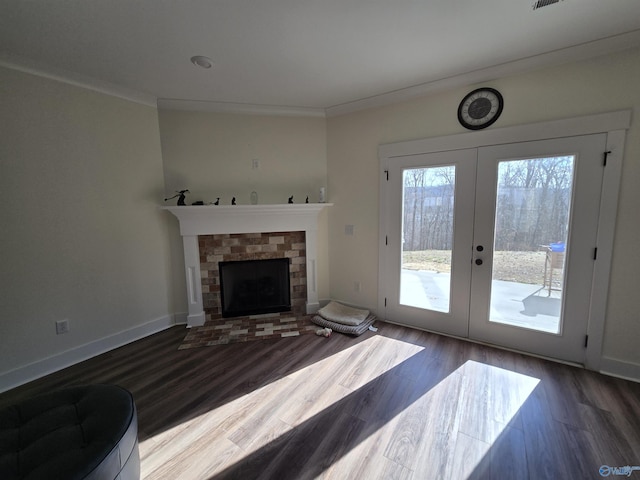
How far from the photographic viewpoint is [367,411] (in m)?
1.85

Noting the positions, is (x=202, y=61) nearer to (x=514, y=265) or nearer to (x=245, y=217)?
(x=245, y=217)

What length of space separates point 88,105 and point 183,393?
276 cm

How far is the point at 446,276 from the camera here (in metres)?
2.88

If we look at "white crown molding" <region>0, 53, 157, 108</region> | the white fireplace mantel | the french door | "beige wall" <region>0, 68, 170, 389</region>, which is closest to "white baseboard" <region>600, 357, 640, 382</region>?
the french door

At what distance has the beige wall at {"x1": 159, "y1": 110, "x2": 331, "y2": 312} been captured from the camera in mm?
3158

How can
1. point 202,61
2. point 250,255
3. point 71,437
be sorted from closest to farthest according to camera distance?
point 71,437, point 202,61, point 250,255

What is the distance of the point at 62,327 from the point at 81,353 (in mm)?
316

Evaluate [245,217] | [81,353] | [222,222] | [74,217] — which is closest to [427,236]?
[245,217]

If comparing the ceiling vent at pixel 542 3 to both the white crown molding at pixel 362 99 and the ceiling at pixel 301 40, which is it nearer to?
the ceiling at pixel 301 40

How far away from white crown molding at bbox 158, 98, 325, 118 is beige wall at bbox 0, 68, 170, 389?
0.73 feet

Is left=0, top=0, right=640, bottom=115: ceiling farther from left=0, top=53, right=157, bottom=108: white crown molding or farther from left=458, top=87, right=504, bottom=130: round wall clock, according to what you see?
left=458, top=87, right=504, bottom=130: round wall clock

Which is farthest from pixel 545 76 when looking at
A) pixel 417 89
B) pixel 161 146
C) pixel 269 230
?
pixel 161 146

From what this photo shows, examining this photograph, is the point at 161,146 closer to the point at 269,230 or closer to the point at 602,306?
the point at 269,230

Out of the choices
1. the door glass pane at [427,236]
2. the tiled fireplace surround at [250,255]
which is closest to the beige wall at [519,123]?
the door glass pane at [427,236]
